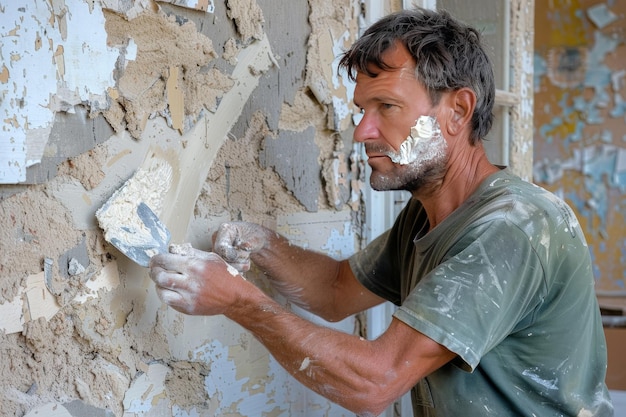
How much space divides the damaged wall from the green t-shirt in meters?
0.50

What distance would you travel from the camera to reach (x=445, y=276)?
1.32m

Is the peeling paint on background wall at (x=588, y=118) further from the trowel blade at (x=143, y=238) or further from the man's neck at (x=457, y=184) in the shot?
the trowel blade at (x=143, y=238)

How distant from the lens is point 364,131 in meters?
1.59

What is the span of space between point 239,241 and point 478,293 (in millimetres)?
654

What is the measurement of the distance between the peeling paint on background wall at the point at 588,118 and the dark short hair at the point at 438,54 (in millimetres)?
4597

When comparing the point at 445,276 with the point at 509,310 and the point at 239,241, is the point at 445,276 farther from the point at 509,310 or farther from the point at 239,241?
the point at 239,241

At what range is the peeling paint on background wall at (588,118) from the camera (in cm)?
577

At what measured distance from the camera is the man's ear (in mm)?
1613

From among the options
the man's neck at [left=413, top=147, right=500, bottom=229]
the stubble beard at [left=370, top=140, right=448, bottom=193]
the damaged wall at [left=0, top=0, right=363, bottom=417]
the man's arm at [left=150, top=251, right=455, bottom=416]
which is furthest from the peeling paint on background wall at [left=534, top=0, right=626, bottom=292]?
the man's arm at [left=150, top=251, right=455, bottom=416]

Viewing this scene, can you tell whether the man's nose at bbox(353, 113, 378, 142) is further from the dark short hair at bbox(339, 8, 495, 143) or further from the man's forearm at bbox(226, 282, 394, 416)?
the man's forearm at bbox(226, 282, 394, 416)

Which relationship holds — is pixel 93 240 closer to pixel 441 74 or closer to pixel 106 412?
pixel 106 412

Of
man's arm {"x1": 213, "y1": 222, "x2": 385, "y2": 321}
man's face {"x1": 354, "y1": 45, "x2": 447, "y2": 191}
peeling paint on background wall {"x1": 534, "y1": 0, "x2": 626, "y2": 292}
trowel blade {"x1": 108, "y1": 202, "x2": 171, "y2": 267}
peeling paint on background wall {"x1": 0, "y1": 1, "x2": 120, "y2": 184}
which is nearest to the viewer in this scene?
peeling paint on background wall {"x1": 0, "y1": 1, "x2": 120, "y2": 184}

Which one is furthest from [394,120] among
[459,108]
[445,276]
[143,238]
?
[143,238]

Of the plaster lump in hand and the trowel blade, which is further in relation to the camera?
the plaster lump in hand
